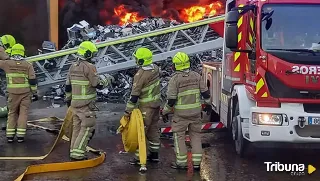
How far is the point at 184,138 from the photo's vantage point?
277 inches

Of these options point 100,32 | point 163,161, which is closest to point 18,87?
point 163,161

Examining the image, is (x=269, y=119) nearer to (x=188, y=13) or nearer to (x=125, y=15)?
(x=125, y=15)

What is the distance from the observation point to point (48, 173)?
6.95 metres

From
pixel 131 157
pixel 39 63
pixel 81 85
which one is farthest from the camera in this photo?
pixel 39 63

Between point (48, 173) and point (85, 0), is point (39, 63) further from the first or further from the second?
point (85, 0)

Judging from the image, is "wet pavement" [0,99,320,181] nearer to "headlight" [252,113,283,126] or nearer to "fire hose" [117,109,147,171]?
"fire hose" [117,109,147,171]

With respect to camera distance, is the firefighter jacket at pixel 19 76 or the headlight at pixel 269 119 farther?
the firefighter jacket at pixel 19 76

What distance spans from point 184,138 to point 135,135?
62cm

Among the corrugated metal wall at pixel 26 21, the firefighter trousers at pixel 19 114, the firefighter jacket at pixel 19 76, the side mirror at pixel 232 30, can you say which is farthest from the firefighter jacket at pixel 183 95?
the corrugated metal wall at pixel 26 21

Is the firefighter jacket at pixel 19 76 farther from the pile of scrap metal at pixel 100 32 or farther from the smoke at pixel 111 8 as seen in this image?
the smoke at pixel 111 8

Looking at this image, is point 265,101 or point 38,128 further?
point 38,128

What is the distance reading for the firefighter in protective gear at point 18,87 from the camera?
887 centimetres

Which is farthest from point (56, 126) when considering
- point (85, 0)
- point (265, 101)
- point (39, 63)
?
point (85, 0)

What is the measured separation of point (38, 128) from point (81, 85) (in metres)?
3.38
